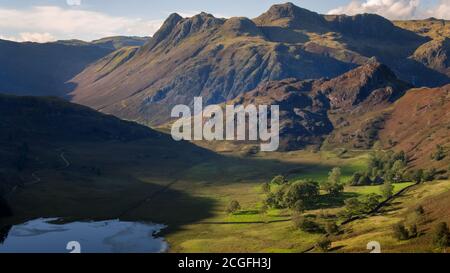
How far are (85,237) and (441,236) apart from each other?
315ft

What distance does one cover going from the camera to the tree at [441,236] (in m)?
108

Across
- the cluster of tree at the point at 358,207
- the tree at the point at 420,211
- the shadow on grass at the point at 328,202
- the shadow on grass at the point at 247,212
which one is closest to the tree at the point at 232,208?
the shadow on grass at the point at 247,212

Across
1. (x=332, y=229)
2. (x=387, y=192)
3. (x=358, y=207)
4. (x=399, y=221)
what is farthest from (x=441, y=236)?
(x=387, y=192)

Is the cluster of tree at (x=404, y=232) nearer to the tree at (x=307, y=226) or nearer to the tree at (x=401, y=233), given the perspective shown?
the tree at (x=401, y=233)

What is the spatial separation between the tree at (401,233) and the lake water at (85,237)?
2330 inches

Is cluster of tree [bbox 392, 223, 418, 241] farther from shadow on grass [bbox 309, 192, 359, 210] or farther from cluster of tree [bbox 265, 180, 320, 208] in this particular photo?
cluster of tree [bbox 265, 180, 320, 208]

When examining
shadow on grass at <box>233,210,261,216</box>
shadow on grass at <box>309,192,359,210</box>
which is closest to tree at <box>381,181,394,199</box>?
shadow on grass at <box>309,192,359,210</box>

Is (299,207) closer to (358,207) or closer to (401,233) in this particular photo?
(358,207)

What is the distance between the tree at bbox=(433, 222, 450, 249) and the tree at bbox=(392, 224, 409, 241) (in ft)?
30.8

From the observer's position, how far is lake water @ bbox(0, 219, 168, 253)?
145m

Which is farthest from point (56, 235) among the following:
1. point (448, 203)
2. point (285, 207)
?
point (448, 203)

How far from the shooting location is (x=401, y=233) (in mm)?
122750
